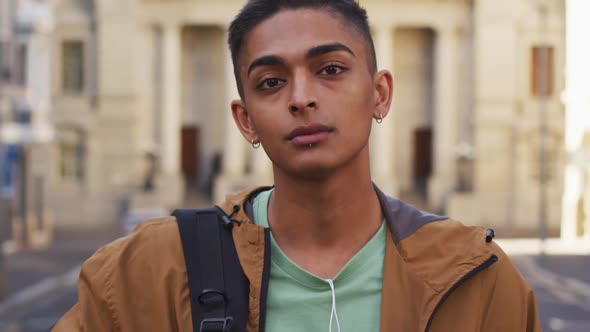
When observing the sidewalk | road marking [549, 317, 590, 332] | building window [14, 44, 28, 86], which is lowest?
the sidewalk

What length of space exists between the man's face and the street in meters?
13.9

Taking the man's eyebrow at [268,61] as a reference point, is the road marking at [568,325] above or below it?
below

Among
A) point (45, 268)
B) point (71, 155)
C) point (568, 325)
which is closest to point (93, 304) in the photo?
point (568, 325)

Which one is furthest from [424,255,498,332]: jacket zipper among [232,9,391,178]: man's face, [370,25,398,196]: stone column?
[370,25,398,196]: stone column

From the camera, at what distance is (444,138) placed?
49.2 meters

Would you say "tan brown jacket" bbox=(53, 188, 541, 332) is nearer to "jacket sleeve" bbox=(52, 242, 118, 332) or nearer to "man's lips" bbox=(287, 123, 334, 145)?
"jacket sleeve" bbox=(52, 242, 118, 332)

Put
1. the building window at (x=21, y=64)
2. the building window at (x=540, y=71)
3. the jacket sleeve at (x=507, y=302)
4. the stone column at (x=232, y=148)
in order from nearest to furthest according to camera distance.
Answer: the jacket sleeve at (x=507, y=302), the building window at (x=21, y=64), the building window at (x=540, y=71), the stone column at (x=232, y=148)

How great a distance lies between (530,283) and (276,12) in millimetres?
21471

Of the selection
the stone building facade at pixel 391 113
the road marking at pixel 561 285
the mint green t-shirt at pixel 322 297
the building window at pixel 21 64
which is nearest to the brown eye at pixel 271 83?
the mint green t-shirt at pixel 322 297

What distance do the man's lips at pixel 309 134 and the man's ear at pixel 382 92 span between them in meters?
0.30

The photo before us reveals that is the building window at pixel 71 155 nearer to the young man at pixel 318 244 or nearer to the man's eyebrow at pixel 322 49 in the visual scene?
the young man at pixel 318 244

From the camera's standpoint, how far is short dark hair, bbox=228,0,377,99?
2.79m

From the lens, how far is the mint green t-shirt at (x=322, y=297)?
2662 mm

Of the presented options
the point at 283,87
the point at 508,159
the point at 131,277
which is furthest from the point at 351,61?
the point at 508,159
